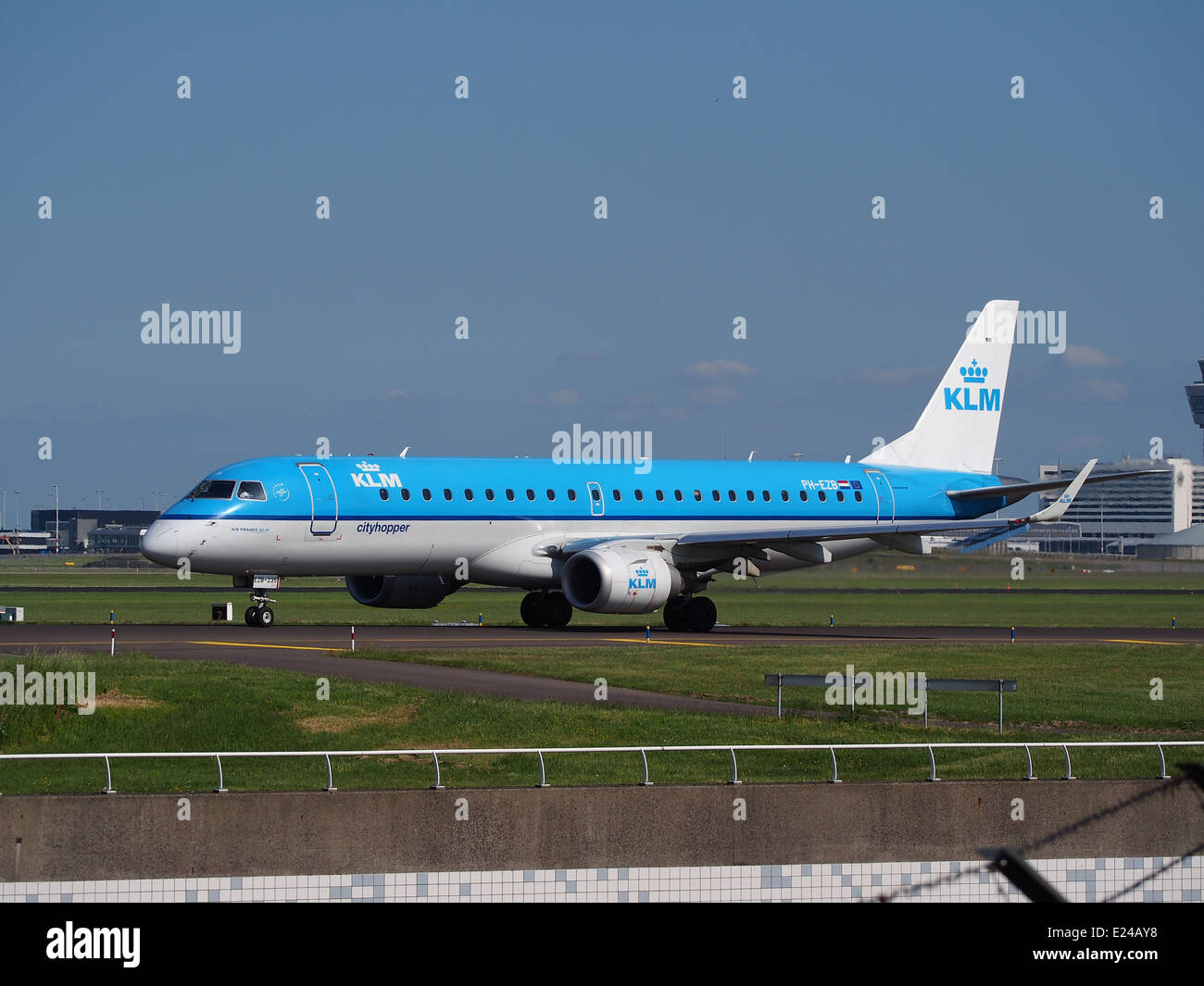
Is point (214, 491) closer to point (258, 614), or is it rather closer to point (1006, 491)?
point (258, 614)

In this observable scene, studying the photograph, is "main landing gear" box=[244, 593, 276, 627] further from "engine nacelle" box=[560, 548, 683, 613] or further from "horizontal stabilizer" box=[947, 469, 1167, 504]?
"horizontal stabilizer" box=[947, 469, 1167, 504]

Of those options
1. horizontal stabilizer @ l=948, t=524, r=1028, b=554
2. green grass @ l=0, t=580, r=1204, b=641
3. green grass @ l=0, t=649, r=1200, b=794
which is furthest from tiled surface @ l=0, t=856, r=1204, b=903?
green grass @ l=0, t=580, r=1204, b=641

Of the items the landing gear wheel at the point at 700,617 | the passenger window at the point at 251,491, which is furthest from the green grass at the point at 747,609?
the passenger window at the point at 251,491

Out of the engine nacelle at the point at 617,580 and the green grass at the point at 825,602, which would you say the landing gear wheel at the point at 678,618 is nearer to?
the engine nacelle at the point at 617,580

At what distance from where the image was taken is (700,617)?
A: 48.8 meters

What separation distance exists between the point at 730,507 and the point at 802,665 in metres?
17.1

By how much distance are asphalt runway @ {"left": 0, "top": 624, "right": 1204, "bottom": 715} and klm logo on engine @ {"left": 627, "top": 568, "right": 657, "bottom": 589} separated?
1.49m

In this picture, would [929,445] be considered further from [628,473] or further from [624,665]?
[624,665]

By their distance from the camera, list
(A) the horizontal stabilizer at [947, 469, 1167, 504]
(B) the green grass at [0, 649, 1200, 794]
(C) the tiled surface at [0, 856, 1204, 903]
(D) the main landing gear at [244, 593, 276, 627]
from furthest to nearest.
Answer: (A) the horizontal stabilizer at [947, 469, 1167, 504] < (D) the main landing gear at [244, 593, 276, 627] < (B) the green grass at [0, 649, 1200, 794] < (C) the tiled surface at [0, 856, 1204, 903]

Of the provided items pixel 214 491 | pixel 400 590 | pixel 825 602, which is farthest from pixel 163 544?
pixel 825 602

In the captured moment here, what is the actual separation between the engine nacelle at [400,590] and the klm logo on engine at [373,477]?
205 inches

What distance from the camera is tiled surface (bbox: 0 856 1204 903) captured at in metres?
18.4

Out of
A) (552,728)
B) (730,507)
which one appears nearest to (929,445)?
(730,507)
